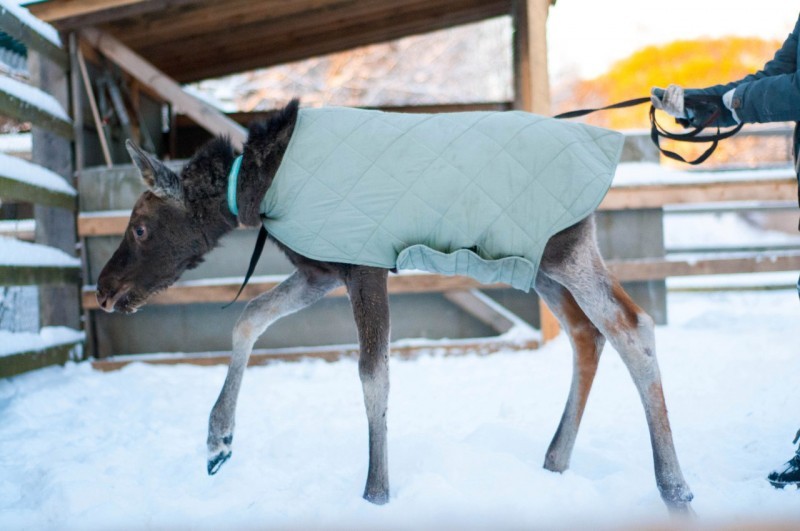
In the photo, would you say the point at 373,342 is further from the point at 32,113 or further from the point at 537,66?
the point at 537,66

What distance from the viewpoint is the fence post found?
5.58 meters

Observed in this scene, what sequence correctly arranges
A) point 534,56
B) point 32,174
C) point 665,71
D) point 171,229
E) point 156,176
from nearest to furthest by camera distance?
point 156,176
point 171,229
point 32,174
point 534,56
point 665,71

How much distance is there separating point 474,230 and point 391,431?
142 centimetres

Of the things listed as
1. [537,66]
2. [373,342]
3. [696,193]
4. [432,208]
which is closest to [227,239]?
[537,66]

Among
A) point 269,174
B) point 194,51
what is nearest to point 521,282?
point 269,174

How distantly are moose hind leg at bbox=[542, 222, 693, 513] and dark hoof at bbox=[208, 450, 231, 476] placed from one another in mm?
1547

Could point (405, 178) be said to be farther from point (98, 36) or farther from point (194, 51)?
point (194, 51)

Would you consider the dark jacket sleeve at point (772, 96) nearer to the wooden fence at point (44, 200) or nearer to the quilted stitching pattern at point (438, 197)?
the quilted stitching pattern at point (438, 197)

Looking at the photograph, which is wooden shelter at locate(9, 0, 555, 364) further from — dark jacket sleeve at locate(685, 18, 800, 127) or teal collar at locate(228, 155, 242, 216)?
dark jacket sleeve at locate(685, 18, 800, 127)

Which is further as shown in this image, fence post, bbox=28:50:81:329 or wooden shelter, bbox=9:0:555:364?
wooden shelter, bbox=9:0:555:364

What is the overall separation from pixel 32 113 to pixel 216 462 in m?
3.40

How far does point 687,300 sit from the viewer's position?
8703 mm

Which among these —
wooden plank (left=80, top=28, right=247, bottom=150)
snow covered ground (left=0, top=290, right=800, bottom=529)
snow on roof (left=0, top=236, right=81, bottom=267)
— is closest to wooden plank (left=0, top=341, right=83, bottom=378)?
snow covered ground (left=0, top=290, right=800, bottom=529)

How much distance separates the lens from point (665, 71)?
2869 centimetres
